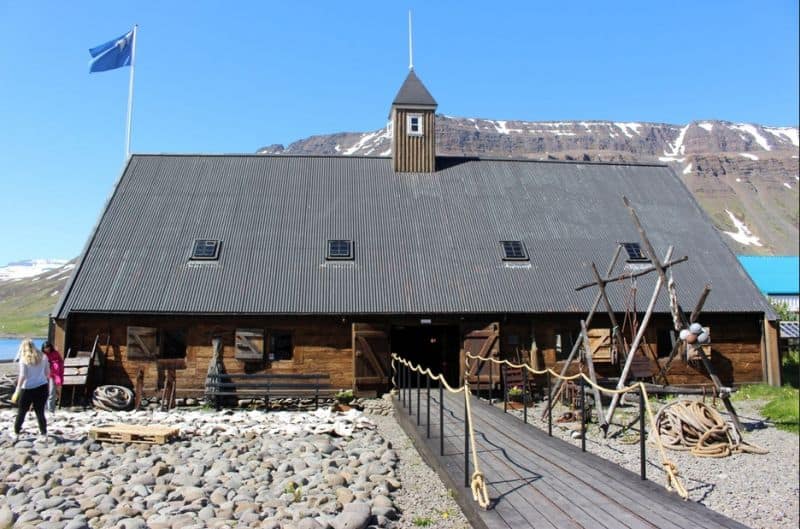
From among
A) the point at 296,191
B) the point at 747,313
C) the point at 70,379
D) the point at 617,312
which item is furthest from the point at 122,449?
the point at 747,313

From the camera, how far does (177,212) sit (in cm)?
2045

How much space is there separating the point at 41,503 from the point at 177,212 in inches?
514

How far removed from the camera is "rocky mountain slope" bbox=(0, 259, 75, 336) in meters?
12.5

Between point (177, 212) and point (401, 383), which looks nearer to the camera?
point (401, 383)

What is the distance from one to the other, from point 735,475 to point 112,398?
1441cm

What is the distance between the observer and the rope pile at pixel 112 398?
52.6 feet

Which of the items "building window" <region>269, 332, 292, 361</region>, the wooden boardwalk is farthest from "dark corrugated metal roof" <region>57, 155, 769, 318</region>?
the wooden boardwalk

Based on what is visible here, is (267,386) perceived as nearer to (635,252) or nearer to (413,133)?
(413,133)

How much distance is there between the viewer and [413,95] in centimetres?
2425

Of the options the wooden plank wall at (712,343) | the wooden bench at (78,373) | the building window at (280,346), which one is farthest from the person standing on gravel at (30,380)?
the wooden plank wall at (712,343)

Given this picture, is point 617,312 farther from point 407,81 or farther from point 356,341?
point 407,81

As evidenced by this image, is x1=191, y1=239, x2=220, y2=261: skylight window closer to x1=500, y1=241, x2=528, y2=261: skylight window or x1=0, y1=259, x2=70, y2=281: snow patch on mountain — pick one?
x1=0, y1=259, x2=70, y2=281: snow patch on mountain

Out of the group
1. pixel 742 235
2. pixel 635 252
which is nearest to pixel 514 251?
pixel 635 252

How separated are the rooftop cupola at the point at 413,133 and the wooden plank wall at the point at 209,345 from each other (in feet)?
27.6
